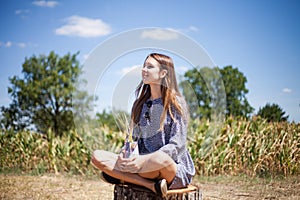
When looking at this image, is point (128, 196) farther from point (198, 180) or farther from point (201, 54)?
point (198, 180)

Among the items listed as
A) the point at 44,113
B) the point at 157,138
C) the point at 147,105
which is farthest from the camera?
the point at 44,113

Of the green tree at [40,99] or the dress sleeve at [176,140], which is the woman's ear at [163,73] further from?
the green tree at [40,99]

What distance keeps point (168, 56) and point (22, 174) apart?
4.93 meters

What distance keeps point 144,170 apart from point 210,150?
3976 millimetres

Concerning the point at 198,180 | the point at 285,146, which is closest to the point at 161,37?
the point at 198,180

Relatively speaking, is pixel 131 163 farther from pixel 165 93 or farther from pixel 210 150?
pixel 210 150

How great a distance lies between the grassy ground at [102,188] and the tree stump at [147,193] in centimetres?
175

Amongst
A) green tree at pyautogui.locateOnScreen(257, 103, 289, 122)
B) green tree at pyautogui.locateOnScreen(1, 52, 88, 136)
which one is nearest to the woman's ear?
green tree at pyautogui.locateOnScreen(257, 103, 289, 122)

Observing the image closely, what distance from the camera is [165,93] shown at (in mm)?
2990

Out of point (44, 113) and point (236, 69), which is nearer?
point (44, 113)

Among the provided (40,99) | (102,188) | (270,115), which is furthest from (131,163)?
(40,99)

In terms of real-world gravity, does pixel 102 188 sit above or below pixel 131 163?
below

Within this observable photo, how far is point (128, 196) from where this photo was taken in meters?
2.94

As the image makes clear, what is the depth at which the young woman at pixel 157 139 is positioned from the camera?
2674mm
